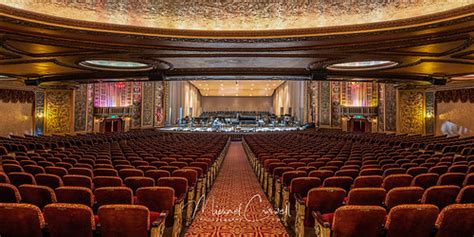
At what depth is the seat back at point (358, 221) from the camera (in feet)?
7.82

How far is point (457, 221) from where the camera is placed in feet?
7.73

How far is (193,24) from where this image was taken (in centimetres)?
927

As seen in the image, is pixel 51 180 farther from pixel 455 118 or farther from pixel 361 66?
pixel 455 118

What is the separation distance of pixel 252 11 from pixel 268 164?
186 inches

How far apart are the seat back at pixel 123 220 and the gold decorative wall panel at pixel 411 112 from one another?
1929 cm

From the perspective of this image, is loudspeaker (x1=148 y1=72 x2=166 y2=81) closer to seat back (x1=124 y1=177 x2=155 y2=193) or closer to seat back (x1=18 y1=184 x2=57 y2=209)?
seat back (x1=124 y1=177 x2=155 y2=193)

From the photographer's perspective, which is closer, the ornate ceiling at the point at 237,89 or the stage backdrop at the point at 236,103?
the ornate ceiling at the point at 237,89

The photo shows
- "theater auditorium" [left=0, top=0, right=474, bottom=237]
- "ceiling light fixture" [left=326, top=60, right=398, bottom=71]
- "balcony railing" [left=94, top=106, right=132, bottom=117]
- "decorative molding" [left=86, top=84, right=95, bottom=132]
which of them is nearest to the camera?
"theater auditorium" [left=0, top=0, right=474, bottom=237]

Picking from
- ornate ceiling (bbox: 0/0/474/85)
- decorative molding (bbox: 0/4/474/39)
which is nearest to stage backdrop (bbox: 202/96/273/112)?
ornate ceiling (bbox: 0/0/474/85)

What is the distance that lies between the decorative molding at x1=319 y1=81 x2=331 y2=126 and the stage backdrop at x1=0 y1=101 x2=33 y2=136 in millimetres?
19535

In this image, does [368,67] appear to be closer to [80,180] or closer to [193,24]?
[193,24]

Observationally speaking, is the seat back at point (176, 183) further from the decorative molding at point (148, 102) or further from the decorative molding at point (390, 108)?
the decorative molding at point (148, 102)

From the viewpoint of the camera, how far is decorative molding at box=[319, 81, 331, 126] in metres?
22.1

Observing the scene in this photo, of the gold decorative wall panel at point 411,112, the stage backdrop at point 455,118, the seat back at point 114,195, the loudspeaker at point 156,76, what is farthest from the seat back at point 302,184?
the gold decorative wall panel at point 411,112
